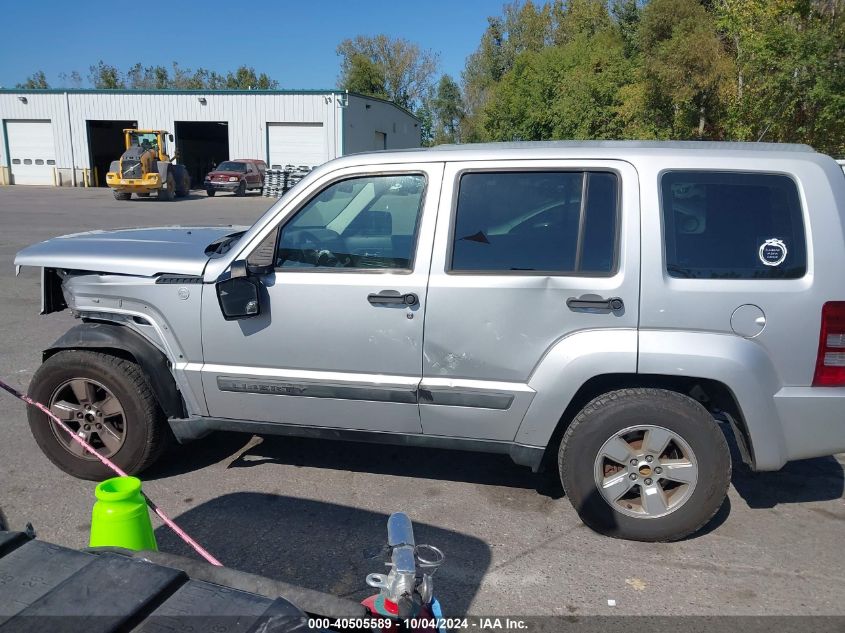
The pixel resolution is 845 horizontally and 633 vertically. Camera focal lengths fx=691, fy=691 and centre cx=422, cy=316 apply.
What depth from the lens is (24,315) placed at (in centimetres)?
846

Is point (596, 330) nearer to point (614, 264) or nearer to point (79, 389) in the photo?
point (614, 264)

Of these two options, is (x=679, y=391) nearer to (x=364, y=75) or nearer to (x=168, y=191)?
(x=168, y=191)

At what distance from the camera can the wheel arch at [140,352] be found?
3.96 m

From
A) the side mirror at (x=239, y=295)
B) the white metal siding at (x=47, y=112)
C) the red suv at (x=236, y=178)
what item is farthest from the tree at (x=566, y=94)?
the side mirror at (x=239, y=295)

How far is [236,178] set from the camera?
114 feet

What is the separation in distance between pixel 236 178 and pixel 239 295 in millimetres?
32899

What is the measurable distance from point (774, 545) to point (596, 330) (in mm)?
1481

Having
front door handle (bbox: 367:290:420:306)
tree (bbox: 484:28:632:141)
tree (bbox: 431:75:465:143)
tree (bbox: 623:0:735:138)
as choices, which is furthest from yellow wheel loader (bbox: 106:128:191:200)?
tree (bbox: 431:75:465:143)

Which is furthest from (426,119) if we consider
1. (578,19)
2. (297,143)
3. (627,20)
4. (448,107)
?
(297,143)

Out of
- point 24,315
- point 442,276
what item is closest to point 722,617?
point 442,276

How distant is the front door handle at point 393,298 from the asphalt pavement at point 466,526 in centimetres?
119

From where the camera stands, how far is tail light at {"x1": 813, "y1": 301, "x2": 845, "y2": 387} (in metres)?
3.26

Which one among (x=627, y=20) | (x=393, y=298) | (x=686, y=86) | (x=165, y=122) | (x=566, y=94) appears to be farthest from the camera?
(x=627, y=20)

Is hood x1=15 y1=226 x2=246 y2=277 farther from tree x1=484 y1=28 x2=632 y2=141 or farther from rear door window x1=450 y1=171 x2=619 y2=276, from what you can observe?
tree x1=484 y1=28 x2=632 y2=141
